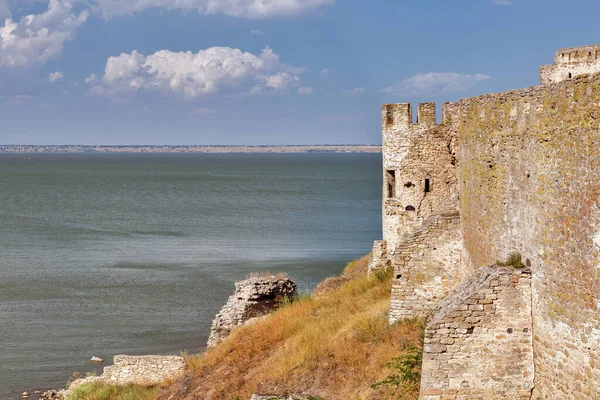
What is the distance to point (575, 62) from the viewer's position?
1916cm

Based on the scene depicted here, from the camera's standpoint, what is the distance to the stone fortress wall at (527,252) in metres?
9.82

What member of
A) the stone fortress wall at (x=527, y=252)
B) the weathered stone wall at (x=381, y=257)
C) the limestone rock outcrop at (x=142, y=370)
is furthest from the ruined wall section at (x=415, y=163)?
the limestone rock outcrop at (x=142, y=370)

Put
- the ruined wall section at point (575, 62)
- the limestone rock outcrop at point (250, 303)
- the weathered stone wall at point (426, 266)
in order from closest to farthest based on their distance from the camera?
the weathered stone wall at point (426, 266) → the ruined wall section at point (575, 62) → the limestone rock outcrop at point (250, 303)

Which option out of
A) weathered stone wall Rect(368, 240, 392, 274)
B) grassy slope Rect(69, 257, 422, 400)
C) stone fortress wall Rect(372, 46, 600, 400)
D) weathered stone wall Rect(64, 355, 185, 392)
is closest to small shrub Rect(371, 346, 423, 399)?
grassy slope Rect(69, 257, 422, 400)

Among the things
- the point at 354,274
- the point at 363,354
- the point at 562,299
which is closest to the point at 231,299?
the point at 354,274

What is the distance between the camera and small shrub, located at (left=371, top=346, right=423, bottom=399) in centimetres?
1273

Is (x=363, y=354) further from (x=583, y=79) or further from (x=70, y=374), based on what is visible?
(x=70, y=374)

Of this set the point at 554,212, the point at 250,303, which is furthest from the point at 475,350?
the point at 250,303

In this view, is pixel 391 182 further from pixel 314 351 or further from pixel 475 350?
pixel 475 350

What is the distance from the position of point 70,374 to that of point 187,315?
27.3 ft

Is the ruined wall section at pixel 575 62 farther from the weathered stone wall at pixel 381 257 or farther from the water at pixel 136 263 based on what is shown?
the water at pixel 136 263

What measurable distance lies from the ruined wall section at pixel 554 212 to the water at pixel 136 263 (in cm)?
2030

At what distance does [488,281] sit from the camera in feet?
39.3

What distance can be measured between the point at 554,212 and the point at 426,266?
6.56m
